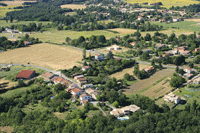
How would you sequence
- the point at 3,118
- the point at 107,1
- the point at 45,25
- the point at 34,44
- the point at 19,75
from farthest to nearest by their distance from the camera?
the point at 107,1 → the point at 45,25 → the point at 34,44 → the point at 19,75 → the point at 3,118

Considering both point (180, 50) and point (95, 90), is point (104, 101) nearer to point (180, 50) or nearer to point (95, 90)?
point (95, 90)

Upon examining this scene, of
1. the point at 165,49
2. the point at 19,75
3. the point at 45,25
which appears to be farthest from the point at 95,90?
the point at 45,25

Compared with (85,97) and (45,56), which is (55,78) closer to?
(85,97)

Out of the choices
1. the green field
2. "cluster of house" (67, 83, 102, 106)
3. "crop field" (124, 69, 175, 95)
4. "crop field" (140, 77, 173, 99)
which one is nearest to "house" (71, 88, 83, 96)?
"cluster of house" (67, 83, 102, 106)

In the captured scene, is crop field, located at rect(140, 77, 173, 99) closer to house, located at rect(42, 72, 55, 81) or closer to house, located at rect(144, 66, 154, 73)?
house, located at rect(144, 66, 154, 73)

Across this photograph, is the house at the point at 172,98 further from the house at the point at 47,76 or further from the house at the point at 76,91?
the house at the point at 47,76

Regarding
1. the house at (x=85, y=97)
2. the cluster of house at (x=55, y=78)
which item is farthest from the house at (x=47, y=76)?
the house at (x=85, y=97)
